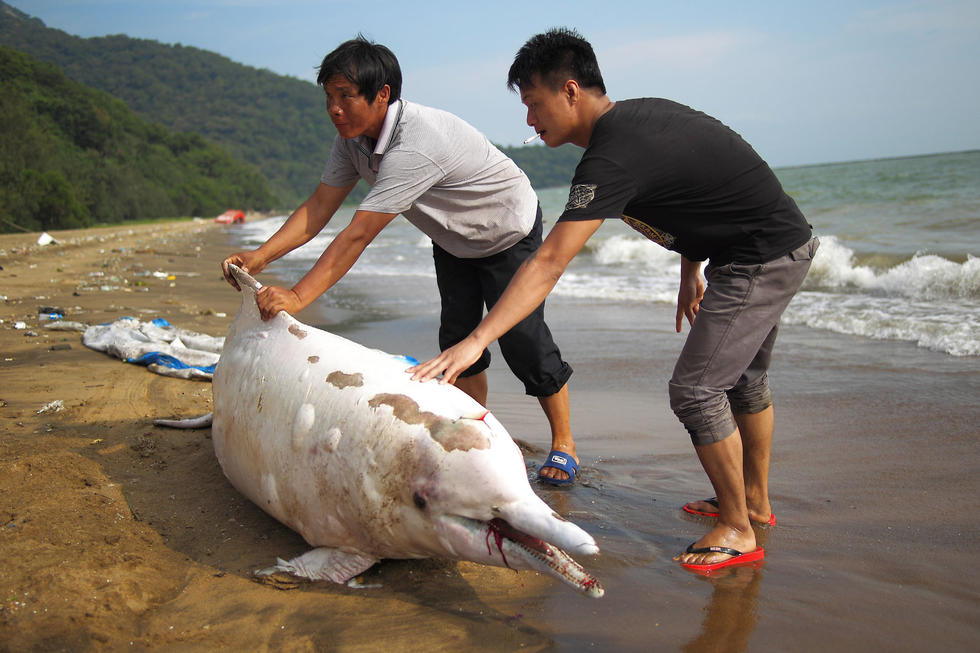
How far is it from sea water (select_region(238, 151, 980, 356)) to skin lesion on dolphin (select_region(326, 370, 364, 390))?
17.3ft

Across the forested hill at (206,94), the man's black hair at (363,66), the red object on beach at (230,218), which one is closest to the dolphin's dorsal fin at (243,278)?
the man's black hair at (363,66)

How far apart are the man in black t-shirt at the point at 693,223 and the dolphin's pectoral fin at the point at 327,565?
27.5 inches

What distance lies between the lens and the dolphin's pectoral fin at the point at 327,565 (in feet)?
8.18

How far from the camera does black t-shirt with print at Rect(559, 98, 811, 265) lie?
2.53 m

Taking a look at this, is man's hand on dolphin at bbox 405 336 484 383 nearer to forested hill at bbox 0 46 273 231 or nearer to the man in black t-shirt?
the man in black t-shirt

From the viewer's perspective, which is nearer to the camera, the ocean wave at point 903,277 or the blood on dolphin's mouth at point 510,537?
the blood on dolphin's mouth at point 510,537

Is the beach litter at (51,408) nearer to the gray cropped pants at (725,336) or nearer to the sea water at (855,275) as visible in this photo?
the gray cropped pants at (725,336)

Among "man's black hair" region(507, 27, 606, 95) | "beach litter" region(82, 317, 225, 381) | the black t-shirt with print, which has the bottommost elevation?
"beach litter" region(82, 317, 225, 381)

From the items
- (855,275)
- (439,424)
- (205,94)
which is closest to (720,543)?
(439,424)

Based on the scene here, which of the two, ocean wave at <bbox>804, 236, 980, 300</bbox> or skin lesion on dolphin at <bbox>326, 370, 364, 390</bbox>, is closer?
skin lesion on dolphin at <bbox>326, 370, 364, 390</bbox>

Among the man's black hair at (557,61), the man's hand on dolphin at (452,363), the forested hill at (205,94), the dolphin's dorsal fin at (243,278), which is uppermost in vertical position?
the forested hill at (205,94)

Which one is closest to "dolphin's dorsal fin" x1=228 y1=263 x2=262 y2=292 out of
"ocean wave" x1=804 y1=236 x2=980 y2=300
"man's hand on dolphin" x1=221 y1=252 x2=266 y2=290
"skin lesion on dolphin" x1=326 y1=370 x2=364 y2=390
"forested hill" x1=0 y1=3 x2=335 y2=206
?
"man's hand on dolphin" x1=221 y1=252 x2=266 y2=290

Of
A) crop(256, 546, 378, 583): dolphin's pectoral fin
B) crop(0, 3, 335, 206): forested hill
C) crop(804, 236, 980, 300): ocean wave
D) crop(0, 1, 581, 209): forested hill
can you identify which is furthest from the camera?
crop(0, 3, 335, 206): forested hill

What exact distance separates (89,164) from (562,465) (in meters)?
54.4
